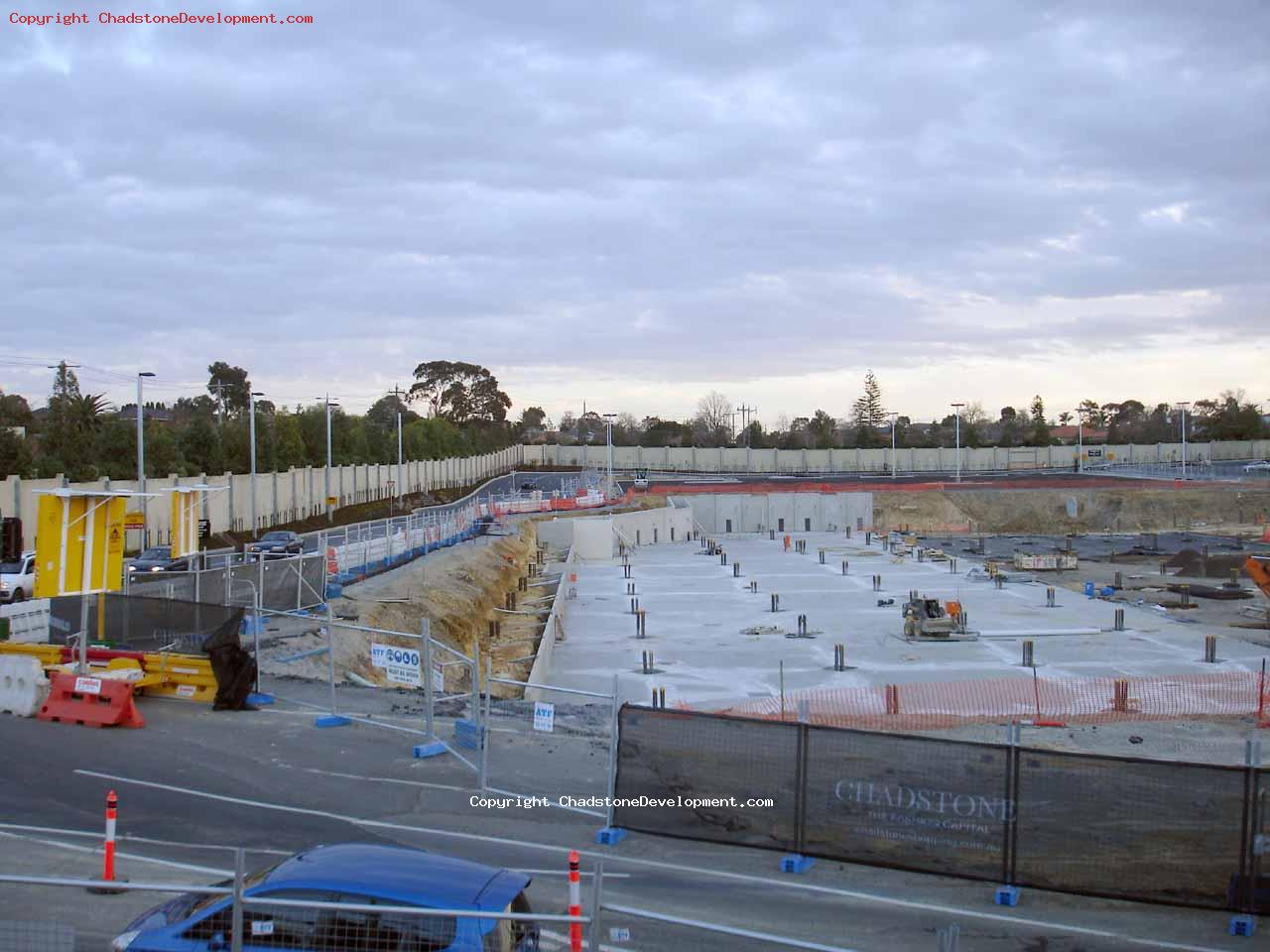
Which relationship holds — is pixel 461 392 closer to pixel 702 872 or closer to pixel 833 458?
pixel 833 458

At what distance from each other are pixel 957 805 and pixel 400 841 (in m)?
5.78

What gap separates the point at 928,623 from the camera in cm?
3572

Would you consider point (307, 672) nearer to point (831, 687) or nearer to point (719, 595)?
point (831, 687)

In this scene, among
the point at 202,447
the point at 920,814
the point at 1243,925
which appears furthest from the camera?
the point at 202,447

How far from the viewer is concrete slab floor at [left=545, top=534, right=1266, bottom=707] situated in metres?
30.4

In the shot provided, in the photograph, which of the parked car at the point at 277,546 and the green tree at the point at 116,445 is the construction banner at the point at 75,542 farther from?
the green tree at the point at 116,445

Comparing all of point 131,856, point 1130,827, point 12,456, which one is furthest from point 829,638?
point 12,456

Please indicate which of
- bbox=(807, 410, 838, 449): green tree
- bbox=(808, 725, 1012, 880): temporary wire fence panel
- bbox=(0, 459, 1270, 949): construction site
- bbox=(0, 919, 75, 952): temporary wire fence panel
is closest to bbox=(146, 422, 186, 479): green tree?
bbox=(0, 459, 1270, 949): construction site

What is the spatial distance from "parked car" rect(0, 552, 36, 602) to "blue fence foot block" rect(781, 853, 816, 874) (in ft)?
84.2

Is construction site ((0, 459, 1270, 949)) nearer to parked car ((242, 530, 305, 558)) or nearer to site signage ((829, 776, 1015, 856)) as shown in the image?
site signage ((829, 776, 1015, 856))

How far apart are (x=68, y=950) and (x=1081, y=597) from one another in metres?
45.6

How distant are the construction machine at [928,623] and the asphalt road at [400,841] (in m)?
22.6

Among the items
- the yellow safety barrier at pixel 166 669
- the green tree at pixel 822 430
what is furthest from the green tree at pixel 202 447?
the green tree at pixel 822 430

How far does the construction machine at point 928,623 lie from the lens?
1405 inches
